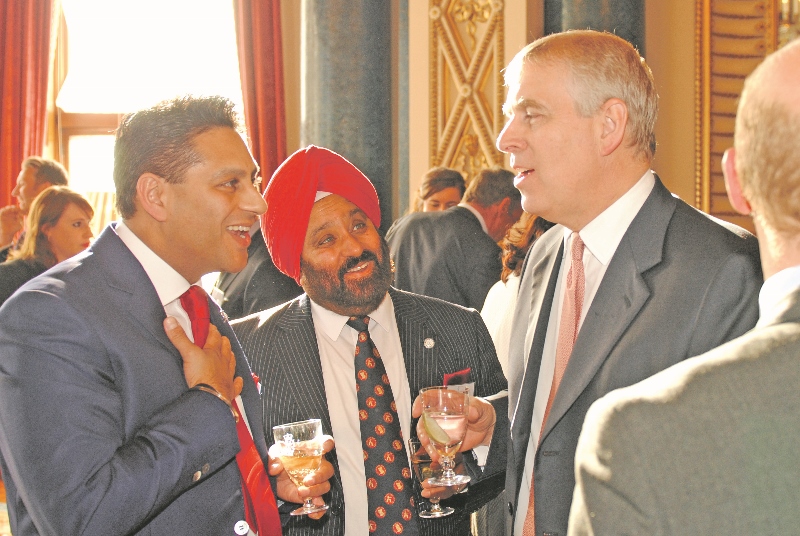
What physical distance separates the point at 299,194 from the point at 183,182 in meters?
0.56

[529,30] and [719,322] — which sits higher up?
[529,30]

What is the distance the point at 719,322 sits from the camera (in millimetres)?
1708

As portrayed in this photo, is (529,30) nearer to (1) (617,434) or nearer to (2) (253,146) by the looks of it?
(2) (253,146)

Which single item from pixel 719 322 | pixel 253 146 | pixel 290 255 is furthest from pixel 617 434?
pixel 253 146

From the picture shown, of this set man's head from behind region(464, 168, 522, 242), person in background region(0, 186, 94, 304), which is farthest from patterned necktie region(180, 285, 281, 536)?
Answer: man's head from behind region(464, 168, 522, 242)

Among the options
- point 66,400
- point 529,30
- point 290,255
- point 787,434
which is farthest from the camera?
point 529,30

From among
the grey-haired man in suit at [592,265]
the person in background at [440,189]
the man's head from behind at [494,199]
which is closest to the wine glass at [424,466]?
the grey-haired man in suit at [592,265]

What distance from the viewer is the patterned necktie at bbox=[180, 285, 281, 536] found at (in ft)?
6.08

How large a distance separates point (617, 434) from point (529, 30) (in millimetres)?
4850

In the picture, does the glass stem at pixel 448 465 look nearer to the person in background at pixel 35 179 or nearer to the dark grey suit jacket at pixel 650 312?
the dark grey suit jacket at pixel 650 312

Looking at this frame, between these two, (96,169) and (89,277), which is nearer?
(89,277)

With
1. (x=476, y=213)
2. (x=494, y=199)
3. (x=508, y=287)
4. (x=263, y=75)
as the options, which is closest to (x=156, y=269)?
(x=508, y=287)

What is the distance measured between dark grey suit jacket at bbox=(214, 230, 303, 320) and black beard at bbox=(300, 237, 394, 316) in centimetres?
155

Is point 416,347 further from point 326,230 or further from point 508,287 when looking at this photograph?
point 508,287
